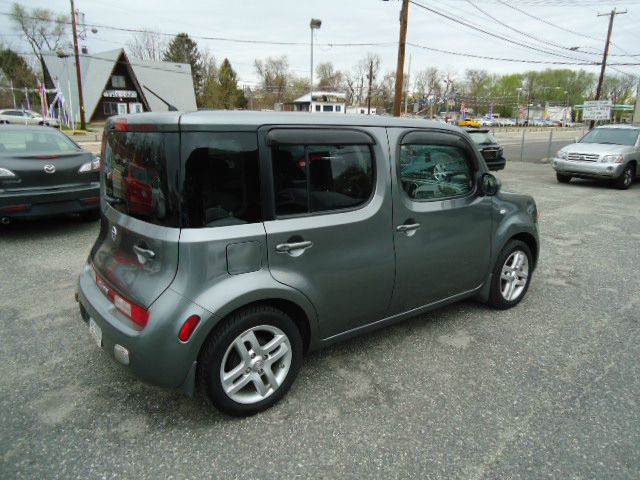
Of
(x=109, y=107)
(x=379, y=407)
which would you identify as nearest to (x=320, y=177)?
(x=379, y=407)

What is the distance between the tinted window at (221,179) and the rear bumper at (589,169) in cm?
1184

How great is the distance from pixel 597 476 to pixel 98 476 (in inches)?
95.4

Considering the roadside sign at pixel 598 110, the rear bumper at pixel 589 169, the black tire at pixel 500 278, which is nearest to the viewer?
the black tire at pixel 500 278

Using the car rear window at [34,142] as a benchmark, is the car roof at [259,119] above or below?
above

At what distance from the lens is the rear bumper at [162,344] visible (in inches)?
86.5

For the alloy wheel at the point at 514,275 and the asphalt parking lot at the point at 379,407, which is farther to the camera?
the alloy wheel at the point at 514,275

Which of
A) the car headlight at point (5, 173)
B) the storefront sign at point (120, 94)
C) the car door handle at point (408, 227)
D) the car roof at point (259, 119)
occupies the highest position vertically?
the storefront sign at point (120, 94)

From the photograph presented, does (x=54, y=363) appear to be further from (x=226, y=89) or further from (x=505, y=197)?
(x=226, y=89)

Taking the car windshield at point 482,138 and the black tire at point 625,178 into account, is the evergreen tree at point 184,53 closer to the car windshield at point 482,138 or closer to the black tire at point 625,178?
the car windshield at point 482,138

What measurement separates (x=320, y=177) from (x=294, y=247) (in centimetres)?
46

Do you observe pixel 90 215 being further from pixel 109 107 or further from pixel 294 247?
pixel 109 107

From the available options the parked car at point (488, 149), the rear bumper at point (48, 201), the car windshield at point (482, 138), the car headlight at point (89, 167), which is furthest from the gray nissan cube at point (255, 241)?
the car windshield at point (482, 138)

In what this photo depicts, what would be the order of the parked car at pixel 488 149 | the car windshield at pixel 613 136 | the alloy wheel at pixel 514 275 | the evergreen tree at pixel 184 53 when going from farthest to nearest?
the evergreen tree at pixel 184 53
the parked car at pixel 488 149
the car windshield at pixel 613 136
the alloy wheel at pixel 514 275

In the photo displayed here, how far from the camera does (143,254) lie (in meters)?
2.34
